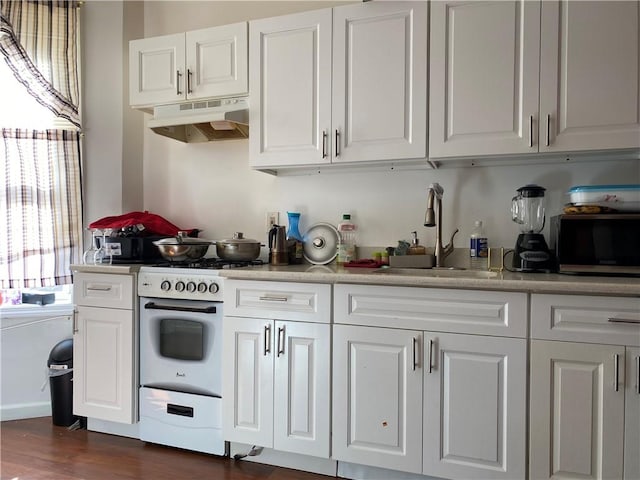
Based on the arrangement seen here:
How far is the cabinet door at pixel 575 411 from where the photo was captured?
5.25 ft

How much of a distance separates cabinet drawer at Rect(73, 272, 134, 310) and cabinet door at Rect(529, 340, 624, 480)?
77.9 inches

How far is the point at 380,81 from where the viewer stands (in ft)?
7.06

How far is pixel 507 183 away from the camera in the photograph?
2.32m

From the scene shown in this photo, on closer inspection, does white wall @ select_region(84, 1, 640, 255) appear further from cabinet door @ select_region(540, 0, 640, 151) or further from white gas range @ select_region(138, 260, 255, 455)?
white gas range @ select_region(138, 260, 255, 455)

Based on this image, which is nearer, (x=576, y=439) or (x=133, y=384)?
(x=576, y=439)

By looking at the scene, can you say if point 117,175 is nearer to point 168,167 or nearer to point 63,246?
point 168,167

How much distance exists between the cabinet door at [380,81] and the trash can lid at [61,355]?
1.96m

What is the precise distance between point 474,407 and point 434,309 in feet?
1.36

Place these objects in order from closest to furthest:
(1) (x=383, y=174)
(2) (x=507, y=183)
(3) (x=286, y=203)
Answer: (2) (x=507, y=183)
(1) (x=383, y=174)
(3) (x=286, y=203)

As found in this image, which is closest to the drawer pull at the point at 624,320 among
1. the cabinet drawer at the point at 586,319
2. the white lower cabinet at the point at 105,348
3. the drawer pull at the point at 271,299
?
the cabinet drawer at the point at 586,319

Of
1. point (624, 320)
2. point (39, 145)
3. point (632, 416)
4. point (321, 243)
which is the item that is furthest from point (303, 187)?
point (632, 416)

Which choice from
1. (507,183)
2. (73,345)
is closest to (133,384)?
(73,345)

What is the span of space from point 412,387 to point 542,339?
55 centimetres

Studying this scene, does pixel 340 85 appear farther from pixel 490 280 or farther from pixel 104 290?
pixel 104 290
